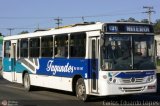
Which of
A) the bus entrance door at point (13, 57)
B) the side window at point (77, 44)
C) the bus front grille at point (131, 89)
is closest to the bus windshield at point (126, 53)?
the bus front grille at point (131, 89)

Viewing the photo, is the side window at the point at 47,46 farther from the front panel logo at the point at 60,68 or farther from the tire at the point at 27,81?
the tire at the point at 27,81

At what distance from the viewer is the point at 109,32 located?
16.2 metres

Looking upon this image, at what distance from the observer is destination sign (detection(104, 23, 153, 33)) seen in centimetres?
1627

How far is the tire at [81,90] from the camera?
683 inches

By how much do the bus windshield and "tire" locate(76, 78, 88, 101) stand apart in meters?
1.66

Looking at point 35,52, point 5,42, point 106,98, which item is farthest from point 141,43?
point 5,42

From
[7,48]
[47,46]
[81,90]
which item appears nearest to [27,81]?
[47,46]

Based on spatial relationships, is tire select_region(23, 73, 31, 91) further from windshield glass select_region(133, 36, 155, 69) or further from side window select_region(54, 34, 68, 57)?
windshield glass select_region(133, 36, 155, 69)

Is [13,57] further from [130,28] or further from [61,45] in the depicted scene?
[130,28]

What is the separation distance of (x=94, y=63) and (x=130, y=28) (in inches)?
70.9

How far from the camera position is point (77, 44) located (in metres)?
18.1

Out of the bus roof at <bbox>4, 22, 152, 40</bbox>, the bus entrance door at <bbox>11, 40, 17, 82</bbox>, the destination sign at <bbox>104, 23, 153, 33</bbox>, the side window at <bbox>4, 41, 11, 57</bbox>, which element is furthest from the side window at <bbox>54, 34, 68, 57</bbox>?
the side window at <bbox>4, 41, 11, 57</bbox>

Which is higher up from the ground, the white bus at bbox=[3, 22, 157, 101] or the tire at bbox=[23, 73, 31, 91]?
the white bus at bbox=[3, 22, 157, 101]

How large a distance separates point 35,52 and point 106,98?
525 cm
